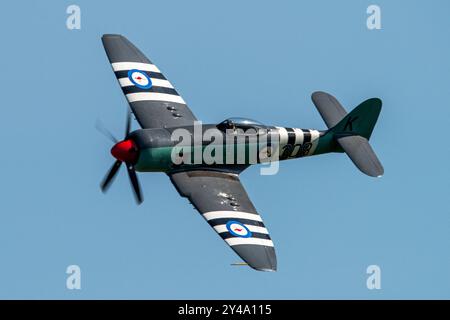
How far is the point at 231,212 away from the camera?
3647 centimetres

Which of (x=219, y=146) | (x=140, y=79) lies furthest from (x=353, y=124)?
(x=140, y=79)

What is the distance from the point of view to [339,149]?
40.2 metres

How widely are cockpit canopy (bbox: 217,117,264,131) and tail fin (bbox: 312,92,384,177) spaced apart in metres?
2.83

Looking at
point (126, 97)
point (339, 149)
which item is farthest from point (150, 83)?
point (339, 149)

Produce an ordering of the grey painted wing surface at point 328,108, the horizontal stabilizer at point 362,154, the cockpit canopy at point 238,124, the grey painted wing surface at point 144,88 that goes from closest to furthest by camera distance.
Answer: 1. the cockpit canopy at point 238,124
2. the horizontal stabilizer at point 362,154
3. the grey painted wing surface at point 144,88
4. the grey painted wing surface at point 328,108

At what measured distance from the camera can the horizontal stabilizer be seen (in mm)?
38469

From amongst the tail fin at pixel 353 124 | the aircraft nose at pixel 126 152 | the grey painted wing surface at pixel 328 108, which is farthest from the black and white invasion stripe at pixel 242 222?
the grey painted wing surface at pixel 328 108

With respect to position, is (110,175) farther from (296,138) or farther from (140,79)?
(296,138)

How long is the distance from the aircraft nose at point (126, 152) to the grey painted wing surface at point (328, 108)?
7060 mm

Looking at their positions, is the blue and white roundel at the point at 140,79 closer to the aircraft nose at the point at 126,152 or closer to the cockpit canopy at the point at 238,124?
the cockpit canopy at the point at 238,124

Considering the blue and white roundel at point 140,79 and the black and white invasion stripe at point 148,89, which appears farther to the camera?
the blue and white roundel at point 140,79

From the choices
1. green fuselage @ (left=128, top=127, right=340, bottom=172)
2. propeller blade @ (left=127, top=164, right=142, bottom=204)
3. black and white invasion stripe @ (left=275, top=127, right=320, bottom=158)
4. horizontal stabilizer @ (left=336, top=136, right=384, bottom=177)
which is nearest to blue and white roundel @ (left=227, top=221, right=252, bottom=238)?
green fuselage @ (left=128, top=127, right=340, bottom=172)

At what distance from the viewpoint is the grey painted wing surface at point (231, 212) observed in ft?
115

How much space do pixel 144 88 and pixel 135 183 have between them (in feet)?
15.5
